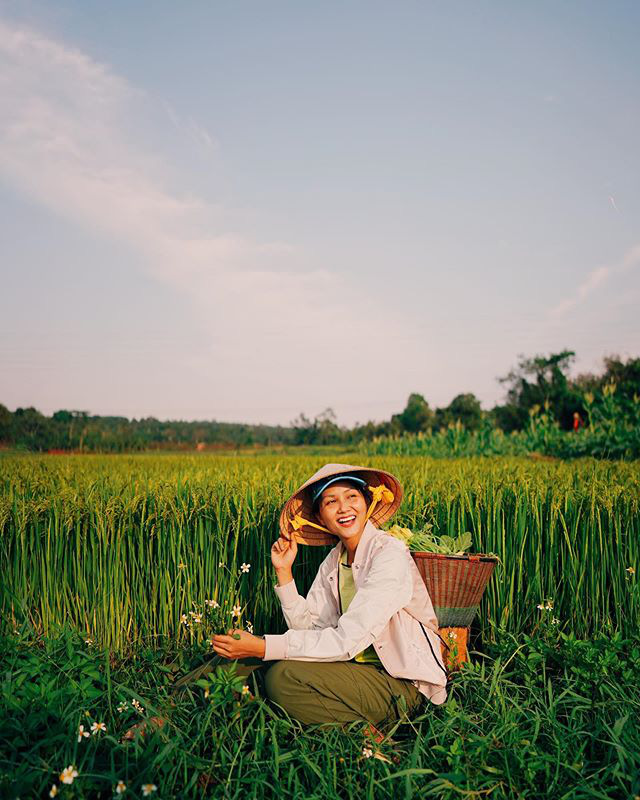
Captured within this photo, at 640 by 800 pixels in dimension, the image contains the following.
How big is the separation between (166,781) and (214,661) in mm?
692

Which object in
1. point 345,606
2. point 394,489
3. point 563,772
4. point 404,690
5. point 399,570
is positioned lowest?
point 563,772

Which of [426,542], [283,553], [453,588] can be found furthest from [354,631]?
[426,542]

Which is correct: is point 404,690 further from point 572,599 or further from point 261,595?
point 572,599

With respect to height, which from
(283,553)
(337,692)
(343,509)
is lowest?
(337,692)

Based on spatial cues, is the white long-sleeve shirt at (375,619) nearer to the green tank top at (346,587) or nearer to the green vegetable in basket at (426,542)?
the green tank top at (346,587)

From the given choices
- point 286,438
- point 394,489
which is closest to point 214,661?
point 394,489

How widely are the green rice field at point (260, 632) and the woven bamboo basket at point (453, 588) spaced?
132mm

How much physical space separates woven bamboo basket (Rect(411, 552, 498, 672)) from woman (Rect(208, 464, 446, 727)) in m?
Answer: 0.22

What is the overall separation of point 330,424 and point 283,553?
2438cm

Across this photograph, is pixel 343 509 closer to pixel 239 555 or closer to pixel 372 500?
pixel 372 500

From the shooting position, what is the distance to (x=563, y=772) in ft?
7.85

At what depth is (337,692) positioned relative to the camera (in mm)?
2541

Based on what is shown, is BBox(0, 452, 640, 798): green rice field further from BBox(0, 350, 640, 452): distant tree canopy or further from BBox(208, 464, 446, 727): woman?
BBox(0, 350, 640, 452): distant tree canopy

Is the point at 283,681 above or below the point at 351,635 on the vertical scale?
below
